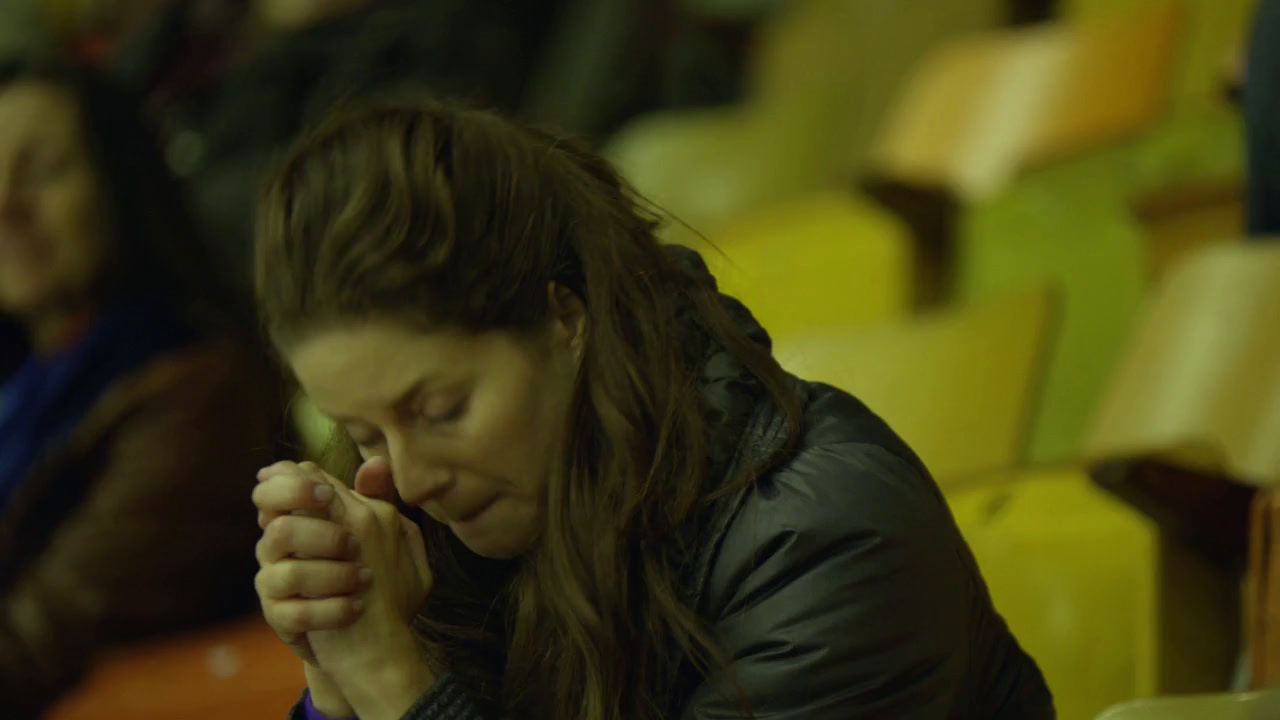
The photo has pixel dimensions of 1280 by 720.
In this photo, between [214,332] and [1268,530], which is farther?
[214,332]

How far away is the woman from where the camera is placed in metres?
0.74

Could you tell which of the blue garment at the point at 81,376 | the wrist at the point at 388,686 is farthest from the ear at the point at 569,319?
the blue garment at the point at 81,376

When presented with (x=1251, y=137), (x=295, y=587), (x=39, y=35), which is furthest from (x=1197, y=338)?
(x=39, y=35)

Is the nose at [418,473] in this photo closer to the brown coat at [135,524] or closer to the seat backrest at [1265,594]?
the seat backrest at [1265,594]

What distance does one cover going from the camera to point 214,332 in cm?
154

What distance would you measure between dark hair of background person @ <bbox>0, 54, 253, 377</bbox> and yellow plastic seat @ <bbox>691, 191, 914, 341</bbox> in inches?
18.2

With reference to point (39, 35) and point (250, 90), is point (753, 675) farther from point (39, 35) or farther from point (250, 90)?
point (39, 35)

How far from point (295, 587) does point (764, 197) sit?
5.11 ft

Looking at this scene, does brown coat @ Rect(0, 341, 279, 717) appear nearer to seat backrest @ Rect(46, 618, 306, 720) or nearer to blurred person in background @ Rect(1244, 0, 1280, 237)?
seat backrest @ Rect(46, 618, 306, 720)

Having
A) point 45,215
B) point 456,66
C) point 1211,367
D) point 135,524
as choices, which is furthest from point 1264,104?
point 456,66

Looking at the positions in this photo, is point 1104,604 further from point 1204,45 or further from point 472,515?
point 1204,45

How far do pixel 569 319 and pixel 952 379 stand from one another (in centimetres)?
66

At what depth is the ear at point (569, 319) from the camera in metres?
0.78

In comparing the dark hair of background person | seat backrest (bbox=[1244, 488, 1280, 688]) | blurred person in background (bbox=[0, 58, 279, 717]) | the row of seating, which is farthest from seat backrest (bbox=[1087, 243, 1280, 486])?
the dark hair of background person
